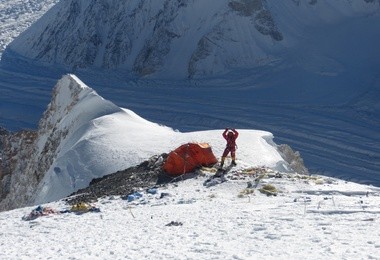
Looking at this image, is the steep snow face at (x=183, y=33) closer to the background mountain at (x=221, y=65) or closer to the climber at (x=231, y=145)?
the background mountain at (x=221, y=65)

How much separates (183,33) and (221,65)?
5648mm

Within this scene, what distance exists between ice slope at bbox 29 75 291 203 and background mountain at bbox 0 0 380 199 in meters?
21.6

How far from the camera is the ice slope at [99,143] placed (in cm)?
2428

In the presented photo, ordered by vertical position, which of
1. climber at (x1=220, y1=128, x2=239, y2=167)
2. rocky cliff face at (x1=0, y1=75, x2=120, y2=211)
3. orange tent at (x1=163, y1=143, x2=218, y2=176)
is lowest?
rocky cliff face at (x1=0, y1=75, x2=120, y2=211)

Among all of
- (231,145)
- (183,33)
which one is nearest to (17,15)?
(183,33)

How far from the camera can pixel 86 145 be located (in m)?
26.2

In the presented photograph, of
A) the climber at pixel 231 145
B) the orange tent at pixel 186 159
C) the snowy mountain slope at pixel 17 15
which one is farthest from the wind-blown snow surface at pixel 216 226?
the snowy mountain slope at pixel 17 15

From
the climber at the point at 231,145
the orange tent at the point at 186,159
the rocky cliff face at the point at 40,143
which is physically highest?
the climber at the point at 231,145

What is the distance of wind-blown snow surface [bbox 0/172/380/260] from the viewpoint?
41.8ft

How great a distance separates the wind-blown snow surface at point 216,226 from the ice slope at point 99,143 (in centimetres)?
424

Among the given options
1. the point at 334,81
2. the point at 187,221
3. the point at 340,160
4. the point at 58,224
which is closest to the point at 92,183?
the point at 58,224

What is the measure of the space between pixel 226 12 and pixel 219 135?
42.8 metres

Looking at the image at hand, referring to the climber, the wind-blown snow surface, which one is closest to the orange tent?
the climber

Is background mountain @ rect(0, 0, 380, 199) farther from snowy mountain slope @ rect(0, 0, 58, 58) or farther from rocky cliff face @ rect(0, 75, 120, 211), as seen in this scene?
rocky cliff face @ rect(0, 75, 120, 211)
